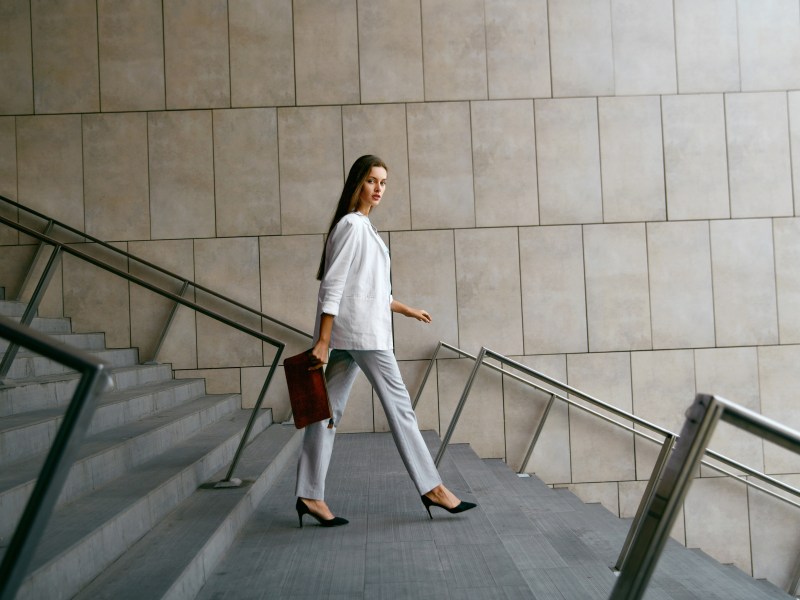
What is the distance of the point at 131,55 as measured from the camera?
698 cm

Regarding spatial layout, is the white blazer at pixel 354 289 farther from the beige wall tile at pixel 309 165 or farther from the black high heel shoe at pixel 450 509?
the beige wall tile at pixel 309 165

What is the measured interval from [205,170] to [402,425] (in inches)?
164

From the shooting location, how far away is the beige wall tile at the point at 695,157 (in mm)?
7008

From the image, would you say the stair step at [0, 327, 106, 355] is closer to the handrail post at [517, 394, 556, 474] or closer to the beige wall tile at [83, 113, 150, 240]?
the beige wall tile at [83, 113, 150, 240]

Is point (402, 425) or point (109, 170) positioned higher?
point (109, 170)

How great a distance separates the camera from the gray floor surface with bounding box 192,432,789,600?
282 centimetres

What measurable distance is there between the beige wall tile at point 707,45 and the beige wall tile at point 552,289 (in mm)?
1765

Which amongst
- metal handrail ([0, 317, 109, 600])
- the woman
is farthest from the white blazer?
metal handrail ([0, 317, 109, 600])

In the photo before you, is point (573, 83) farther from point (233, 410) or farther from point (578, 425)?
point (233, 410)

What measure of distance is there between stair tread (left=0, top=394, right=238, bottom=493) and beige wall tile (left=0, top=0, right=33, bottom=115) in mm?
3113

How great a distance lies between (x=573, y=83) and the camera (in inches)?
277

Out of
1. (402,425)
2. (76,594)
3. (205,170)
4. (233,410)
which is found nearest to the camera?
(76,594)

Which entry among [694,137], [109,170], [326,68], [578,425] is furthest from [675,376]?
[109,170]

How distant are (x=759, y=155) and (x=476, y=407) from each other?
338 cm
